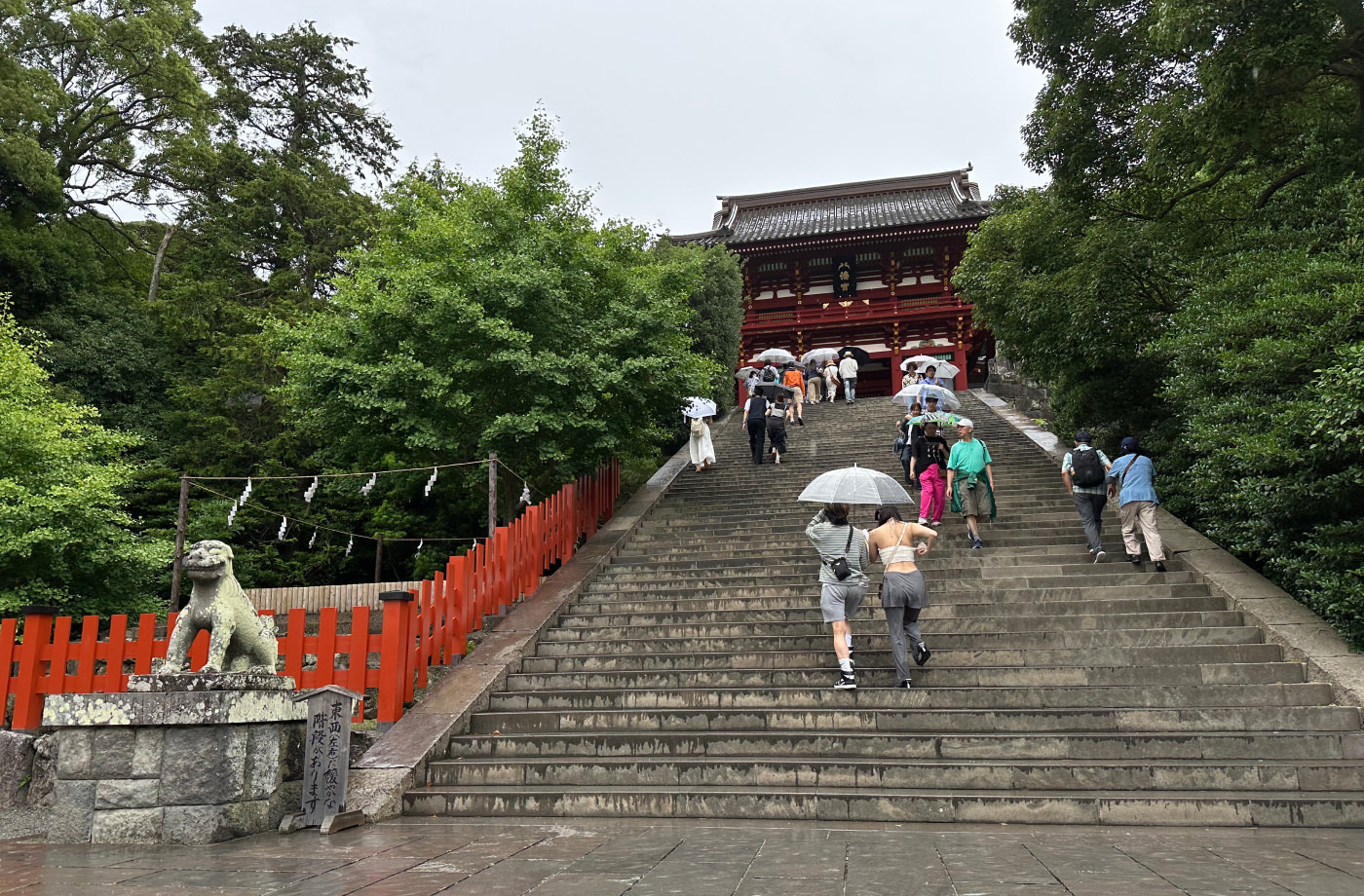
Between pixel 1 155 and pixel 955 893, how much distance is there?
2085 cm

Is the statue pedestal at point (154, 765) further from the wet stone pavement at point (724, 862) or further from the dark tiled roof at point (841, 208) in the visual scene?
the dark tiled roof at point (841, 208)

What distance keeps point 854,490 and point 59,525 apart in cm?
1042

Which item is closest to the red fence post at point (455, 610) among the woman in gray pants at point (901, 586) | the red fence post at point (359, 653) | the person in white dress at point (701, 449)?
the red fence post at point (359, 653)

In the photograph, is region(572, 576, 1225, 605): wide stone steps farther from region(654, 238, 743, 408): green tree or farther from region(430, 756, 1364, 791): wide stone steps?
region(654, 238, 743, 408): green tree

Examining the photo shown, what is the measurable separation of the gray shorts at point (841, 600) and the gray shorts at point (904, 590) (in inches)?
8.3

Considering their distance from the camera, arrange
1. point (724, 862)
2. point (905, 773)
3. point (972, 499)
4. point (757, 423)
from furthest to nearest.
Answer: point (757, 423), point (972, 499), point (905, 773), point (724, 862)

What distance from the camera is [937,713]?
6023 millimetres

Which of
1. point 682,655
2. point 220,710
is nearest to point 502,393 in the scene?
point 682,655

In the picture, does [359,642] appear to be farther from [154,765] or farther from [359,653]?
[154,765]

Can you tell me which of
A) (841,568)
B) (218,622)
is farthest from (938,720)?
(218,622)

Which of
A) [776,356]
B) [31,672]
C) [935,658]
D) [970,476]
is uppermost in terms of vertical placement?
[776,356]

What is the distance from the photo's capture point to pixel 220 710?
4.85m

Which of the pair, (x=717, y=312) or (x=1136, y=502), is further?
(x=717, y=312)

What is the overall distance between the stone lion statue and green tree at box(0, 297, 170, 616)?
6.90 m
